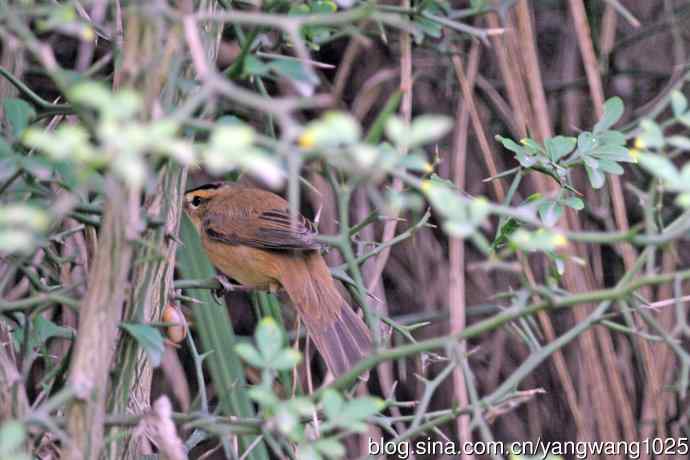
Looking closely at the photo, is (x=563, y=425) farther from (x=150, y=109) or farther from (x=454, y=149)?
(x=150, y=109)

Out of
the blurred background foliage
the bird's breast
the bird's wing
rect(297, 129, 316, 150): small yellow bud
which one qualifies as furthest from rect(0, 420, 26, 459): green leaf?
the bird's breast

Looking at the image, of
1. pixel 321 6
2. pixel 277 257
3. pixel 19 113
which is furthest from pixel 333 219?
pixel 19 113

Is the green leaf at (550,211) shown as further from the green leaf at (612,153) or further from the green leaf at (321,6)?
the green leaf at (321,6)

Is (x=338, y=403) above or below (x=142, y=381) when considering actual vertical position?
above

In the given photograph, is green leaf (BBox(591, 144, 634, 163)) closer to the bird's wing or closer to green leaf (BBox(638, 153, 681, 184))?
green leaf (BBox(638, 153, 681, 184))

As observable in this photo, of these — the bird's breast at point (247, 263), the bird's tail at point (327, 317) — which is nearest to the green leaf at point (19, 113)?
the bird's tail at point (327, 317)

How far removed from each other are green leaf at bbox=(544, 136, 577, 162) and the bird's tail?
2.35 feet

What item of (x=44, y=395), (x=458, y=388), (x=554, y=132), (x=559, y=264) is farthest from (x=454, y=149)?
(x=44, y=395)

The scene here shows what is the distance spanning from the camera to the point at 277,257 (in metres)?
3.04

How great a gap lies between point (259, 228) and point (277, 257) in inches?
7.0

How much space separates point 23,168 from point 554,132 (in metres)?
2.86

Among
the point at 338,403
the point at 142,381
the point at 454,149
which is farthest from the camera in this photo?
the point at 454,149

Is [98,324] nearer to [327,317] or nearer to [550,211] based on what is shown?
[550,211]

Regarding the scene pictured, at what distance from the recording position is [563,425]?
382 cm
